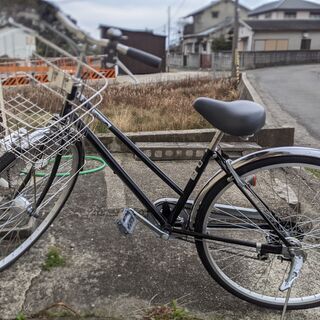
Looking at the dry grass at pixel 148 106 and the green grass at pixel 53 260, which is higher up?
the dry grass at pixel 148 106

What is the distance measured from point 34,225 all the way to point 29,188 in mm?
248

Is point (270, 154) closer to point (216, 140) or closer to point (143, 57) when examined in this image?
point (216, 140)

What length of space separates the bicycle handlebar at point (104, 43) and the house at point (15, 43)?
0.57ft

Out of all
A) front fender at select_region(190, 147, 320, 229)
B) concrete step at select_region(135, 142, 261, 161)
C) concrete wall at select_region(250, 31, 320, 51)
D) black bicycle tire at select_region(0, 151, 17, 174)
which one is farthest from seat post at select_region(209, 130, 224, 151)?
concrete wall at select_region(250, 31, 320, 51)

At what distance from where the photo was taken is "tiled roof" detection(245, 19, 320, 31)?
4044cm

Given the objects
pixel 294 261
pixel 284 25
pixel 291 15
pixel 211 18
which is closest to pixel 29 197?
pixel 294 261

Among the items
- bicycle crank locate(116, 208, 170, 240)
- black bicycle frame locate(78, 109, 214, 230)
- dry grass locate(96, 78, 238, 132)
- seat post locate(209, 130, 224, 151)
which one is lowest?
dry grass locate(96, 78, 238, 132)

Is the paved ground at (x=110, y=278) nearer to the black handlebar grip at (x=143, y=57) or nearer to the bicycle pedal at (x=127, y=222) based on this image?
the bicycle pedal at (x=127, y=222)

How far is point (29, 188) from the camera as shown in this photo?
8.93ft

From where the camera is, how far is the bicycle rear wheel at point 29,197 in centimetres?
263

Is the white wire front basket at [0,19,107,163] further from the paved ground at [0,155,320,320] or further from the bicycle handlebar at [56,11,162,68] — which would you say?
the paved ground at [0,155,320,320]

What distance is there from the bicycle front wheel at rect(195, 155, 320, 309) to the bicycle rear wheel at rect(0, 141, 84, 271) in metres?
0.93

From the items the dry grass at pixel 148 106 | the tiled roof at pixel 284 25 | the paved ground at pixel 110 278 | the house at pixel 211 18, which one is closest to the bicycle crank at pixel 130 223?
the paved ground at pixel 110 278

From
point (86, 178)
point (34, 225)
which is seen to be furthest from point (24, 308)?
point (86, 178)
